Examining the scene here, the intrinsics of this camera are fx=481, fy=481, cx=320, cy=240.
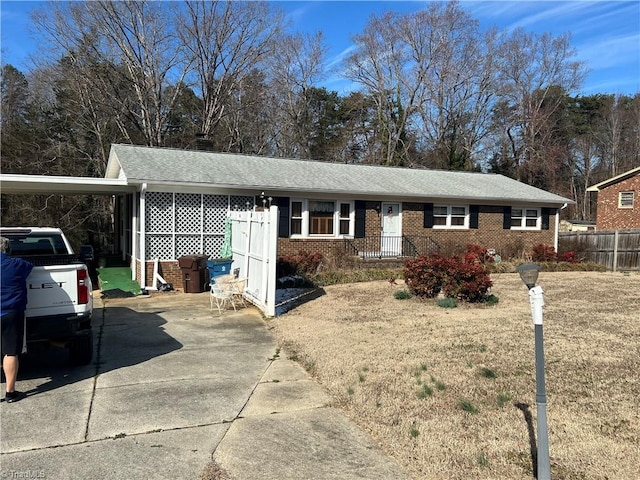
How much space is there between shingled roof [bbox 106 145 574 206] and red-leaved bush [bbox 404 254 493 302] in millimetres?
5487

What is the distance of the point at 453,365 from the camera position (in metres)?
6.07

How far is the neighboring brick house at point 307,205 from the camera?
13641 mm

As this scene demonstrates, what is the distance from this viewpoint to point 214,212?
14.5 m

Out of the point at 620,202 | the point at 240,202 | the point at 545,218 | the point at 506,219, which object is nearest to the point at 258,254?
the point at 240,202

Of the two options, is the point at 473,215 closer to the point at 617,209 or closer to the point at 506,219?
the point at 506,219

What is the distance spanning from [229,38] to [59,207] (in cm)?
1524

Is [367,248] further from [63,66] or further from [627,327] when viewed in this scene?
[63,66]

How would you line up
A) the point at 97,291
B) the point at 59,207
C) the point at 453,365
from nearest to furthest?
the point at 453,365
the point at 97,291
the point at 59,207

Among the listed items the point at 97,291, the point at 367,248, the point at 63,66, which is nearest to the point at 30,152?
Answer: the point at 63,66

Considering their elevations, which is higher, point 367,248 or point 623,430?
point 367,248

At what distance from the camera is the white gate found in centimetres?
938

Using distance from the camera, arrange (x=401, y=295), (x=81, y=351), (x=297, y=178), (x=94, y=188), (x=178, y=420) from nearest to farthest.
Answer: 1. (x=178, y=420)
2. (x=81, y=351)
3. (x=401, y=295)
4. (x=94, y=188)
5. (x=297, y=178)

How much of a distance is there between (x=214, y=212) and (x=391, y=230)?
685 centimetres

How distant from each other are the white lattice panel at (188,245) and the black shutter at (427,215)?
28.7 ft
